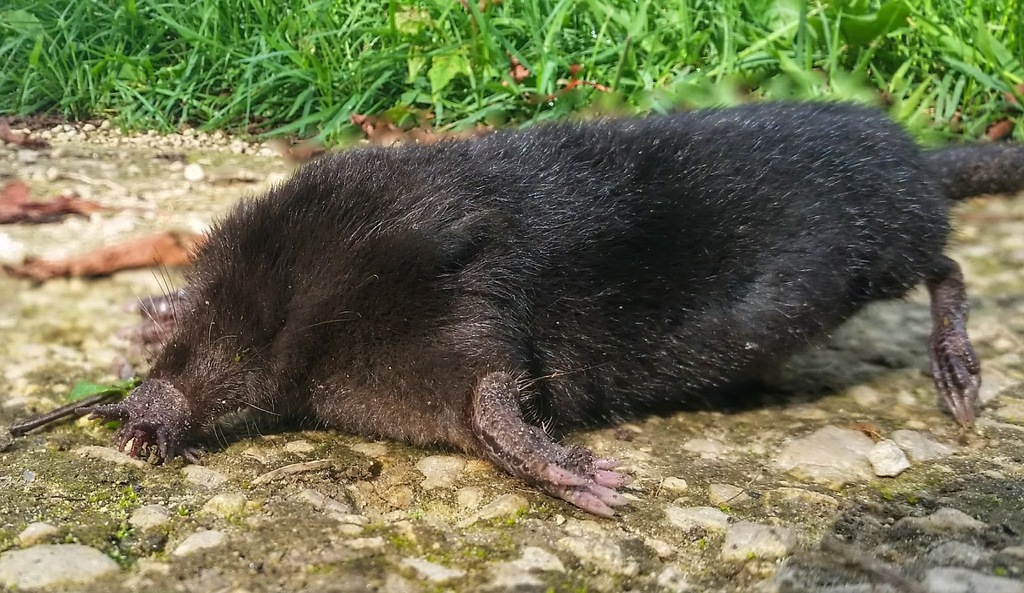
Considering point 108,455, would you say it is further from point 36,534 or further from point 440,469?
point 440,469

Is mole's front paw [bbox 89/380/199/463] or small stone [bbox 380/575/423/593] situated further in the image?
Result: mole's front paw [bbox 89/380/199/463]

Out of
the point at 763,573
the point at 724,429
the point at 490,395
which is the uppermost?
the point at 490,395

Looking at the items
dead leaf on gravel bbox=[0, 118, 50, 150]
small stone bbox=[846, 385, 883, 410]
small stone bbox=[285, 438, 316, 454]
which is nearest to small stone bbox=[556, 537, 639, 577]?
small stone bbox=[285, 438, 316, 454]

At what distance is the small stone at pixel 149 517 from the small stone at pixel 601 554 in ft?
3.02

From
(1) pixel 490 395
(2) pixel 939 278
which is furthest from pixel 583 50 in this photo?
(1) pixel 490 395


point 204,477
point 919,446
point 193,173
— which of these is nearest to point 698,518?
point 919,446

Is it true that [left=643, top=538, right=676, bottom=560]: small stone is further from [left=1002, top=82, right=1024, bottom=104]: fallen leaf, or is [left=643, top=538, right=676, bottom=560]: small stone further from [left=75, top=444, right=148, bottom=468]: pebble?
[left=1002, top=82, right=1024, bottom=104]: fallen leaf

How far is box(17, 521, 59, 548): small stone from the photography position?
75.5 inches

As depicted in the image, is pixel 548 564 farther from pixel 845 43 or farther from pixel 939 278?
pixel 845 43

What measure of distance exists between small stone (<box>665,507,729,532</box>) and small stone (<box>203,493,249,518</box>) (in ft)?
3.39

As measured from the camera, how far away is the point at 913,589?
1696mm

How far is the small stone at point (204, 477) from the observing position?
226 centimetres

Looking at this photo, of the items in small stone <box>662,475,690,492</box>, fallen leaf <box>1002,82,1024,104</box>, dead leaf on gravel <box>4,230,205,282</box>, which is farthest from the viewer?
fallen leaf <box>1002,82,1024,104</box>

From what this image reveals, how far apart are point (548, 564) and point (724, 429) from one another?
3.55ft
